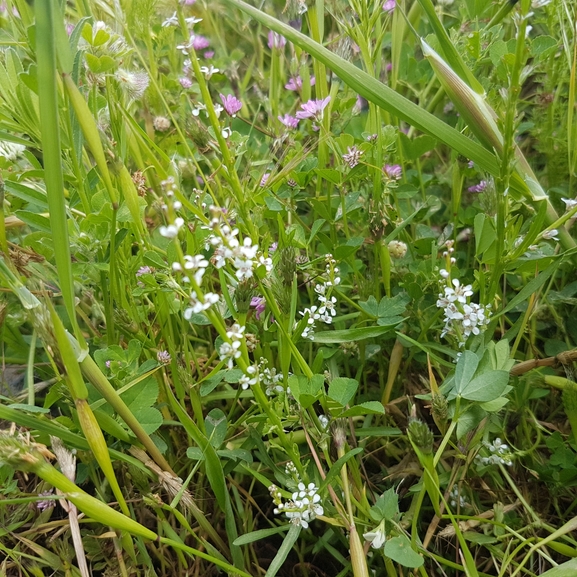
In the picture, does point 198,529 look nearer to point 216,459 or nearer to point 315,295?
point 216,459

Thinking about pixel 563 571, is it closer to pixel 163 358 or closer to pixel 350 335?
pixel 350 335

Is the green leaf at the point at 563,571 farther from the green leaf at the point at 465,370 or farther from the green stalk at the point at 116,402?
the green stalk at the point at 116,402

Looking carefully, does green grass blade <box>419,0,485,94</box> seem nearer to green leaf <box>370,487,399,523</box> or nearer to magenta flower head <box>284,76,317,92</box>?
magenta flower head <box>284,76,317,92</box>

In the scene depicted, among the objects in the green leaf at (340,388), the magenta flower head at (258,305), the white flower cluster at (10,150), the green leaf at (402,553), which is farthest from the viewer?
the white flower cluster at (10,150)

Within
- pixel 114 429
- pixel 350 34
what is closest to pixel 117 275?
pixel 114 429

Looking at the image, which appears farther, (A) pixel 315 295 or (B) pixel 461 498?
(A) pixel 315 295

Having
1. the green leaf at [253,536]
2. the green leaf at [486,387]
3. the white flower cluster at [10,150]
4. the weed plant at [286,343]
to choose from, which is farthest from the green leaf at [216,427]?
the white flower cluster at [10,150]
